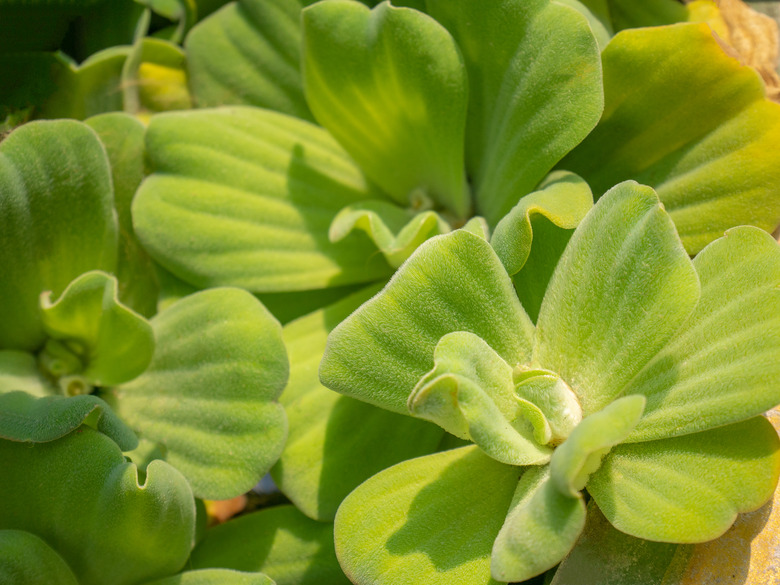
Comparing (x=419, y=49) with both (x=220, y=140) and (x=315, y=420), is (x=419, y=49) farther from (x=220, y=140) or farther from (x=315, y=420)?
(x=315, y=420)

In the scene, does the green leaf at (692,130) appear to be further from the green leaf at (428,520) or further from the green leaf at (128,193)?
the green leaf at (128,193)

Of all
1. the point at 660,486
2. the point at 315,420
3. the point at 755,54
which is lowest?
the point at 315,420

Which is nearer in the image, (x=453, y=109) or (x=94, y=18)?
(x=453, y=109)

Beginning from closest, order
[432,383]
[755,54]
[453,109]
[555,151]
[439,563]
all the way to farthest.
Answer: [432,383]
[439,563]
[555,151]
[453,109]
[755,54]

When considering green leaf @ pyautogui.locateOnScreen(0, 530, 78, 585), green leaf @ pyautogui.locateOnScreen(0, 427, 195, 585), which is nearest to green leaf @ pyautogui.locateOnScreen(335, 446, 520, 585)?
green leaf @ pyautogui.locateOnScreen(0, 427, 195, 585)

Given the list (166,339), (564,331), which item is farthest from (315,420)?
(564,331)

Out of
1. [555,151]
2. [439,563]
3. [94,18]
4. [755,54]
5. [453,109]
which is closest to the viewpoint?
[439,563]

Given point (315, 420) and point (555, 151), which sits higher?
point (555, 151)
